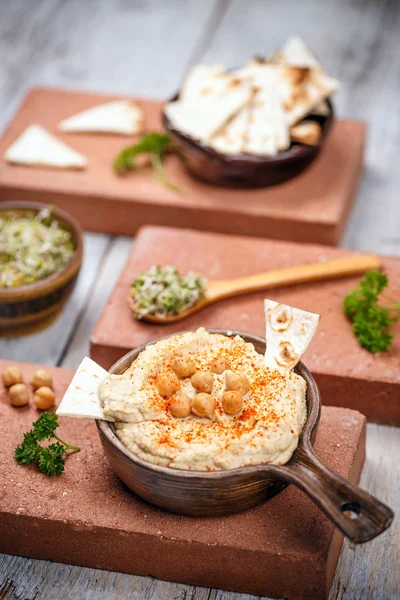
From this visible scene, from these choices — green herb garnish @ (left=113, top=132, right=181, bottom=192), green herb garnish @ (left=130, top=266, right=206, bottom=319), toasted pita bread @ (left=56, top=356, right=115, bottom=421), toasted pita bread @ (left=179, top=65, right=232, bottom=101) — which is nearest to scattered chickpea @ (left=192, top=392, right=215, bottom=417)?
toasted pita bread @ (left=56, top=356, right=115, bottom=421)

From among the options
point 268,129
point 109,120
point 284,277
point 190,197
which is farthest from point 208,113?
point 284,277

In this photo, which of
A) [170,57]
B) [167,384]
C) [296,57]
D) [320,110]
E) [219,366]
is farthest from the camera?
[170,57]

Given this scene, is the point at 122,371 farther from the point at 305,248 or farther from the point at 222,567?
the point at 305,248

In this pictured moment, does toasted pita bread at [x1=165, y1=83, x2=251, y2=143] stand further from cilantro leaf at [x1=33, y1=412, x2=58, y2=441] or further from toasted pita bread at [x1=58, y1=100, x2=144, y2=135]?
cilantro leaf at [x1=33, y1=412, x2=58, y2=441]

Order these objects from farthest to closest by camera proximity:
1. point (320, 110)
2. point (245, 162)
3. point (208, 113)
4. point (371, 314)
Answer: point (320, 110) < point (208, 113) < point (245, 162) < point (371, 314)

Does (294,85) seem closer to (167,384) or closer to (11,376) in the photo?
(11,376)

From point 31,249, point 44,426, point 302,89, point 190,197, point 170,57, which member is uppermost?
point 302,89
